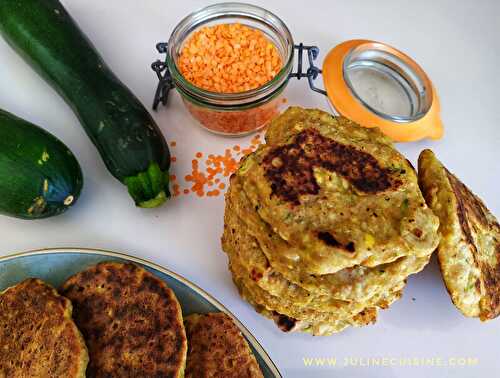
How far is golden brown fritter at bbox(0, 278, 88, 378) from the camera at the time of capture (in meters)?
1.13

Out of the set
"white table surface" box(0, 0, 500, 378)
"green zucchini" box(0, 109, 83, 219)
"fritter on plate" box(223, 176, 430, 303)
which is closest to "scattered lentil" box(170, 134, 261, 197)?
"white table surface" box(0, 0, 500, 378)

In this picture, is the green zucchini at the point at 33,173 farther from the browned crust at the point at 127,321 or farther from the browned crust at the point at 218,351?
the browned crust at the point at 218,351

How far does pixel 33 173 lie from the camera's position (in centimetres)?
138

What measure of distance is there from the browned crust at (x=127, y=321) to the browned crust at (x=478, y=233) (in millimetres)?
749

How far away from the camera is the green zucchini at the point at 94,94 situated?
147 cm

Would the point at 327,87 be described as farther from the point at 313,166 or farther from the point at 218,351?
the point at 218,351

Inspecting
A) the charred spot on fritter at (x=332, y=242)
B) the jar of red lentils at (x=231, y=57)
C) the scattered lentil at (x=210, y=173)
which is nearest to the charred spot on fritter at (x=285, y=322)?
the charred spot on fritter at (x=332, y=242)

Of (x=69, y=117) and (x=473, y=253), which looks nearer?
(x=473, y=253)

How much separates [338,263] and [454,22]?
4.64 feet

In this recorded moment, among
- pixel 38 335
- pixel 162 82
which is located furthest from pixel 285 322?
pixel 162 82

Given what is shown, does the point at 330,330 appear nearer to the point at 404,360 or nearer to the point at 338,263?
the point at 404,360

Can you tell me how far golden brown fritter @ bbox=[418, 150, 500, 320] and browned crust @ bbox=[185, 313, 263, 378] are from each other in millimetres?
532

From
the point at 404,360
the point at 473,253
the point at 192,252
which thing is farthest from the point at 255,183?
the point at 404,360

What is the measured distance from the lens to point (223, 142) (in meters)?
1.72
